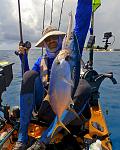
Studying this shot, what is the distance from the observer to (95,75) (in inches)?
293

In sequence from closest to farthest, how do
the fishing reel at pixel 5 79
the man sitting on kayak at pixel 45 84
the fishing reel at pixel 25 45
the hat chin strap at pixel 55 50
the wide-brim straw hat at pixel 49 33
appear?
1. the man sitting on kayak at pixel 45 84
2. the wide-brim straw hat at pixel 49 33
3. the hat chin strap at pixel 55 50
4. the fishing reel at pixel 25 45
5. the fishing reel at pixel 5 79

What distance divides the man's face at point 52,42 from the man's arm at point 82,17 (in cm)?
35

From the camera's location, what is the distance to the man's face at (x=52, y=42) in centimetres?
515

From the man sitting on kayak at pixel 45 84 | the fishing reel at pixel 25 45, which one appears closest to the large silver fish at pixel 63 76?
the man sitting on kayak at pixel 45 84

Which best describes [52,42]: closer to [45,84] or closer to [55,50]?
[55,50]

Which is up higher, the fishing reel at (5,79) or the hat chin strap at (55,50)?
the hat chin strap at (55,50)

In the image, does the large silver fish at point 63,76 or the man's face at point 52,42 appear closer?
the large silver fish at point 63,76

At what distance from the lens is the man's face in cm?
515

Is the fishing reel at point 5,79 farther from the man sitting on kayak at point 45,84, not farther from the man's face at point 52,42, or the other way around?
the man's face at point 52,42

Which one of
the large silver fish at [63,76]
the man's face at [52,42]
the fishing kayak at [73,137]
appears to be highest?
the man's face at [52,42]

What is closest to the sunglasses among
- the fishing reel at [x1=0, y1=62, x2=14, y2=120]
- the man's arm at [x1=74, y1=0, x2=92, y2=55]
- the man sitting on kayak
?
the man sitting on kayak

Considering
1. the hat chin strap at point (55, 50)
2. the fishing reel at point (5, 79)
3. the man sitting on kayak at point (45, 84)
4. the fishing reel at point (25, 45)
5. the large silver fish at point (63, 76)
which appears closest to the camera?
the large silver fish at point (63, 76)

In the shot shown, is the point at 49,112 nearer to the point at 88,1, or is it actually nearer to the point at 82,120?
the point at 82,120

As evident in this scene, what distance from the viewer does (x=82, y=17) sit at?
16.9 ft
